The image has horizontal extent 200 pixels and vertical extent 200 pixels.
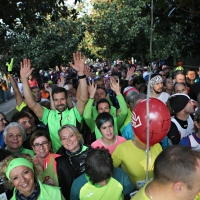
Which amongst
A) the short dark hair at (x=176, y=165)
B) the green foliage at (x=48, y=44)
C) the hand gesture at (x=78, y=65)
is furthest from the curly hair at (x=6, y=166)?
the green foliage at (x=48, y=44)

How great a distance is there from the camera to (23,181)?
2.38 metres

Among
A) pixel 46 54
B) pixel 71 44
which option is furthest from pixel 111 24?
pixel 46 54

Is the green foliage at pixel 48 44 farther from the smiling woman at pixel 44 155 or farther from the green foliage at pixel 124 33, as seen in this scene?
the smiling woman at pixel 44 155

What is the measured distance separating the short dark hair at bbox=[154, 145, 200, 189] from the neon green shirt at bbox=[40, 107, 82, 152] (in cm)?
223

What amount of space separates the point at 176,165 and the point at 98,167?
0.92m

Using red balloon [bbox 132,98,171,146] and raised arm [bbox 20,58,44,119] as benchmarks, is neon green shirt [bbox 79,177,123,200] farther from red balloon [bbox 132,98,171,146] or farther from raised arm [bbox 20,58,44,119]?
raised arm [bbox 20,58,44,119]

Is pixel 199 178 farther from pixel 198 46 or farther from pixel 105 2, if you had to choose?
pixel 105 2

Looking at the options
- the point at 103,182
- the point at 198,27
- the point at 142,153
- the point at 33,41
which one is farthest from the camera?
the point at 33,41

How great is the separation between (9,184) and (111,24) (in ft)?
44.7

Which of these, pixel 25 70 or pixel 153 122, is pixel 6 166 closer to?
pixel 153 122

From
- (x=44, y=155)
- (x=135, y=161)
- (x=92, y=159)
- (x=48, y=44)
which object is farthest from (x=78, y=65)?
(x=48, y=44)

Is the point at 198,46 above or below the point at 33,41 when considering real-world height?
below

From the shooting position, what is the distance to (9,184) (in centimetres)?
253

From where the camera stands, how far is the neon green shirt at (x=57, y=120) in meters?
3.77
